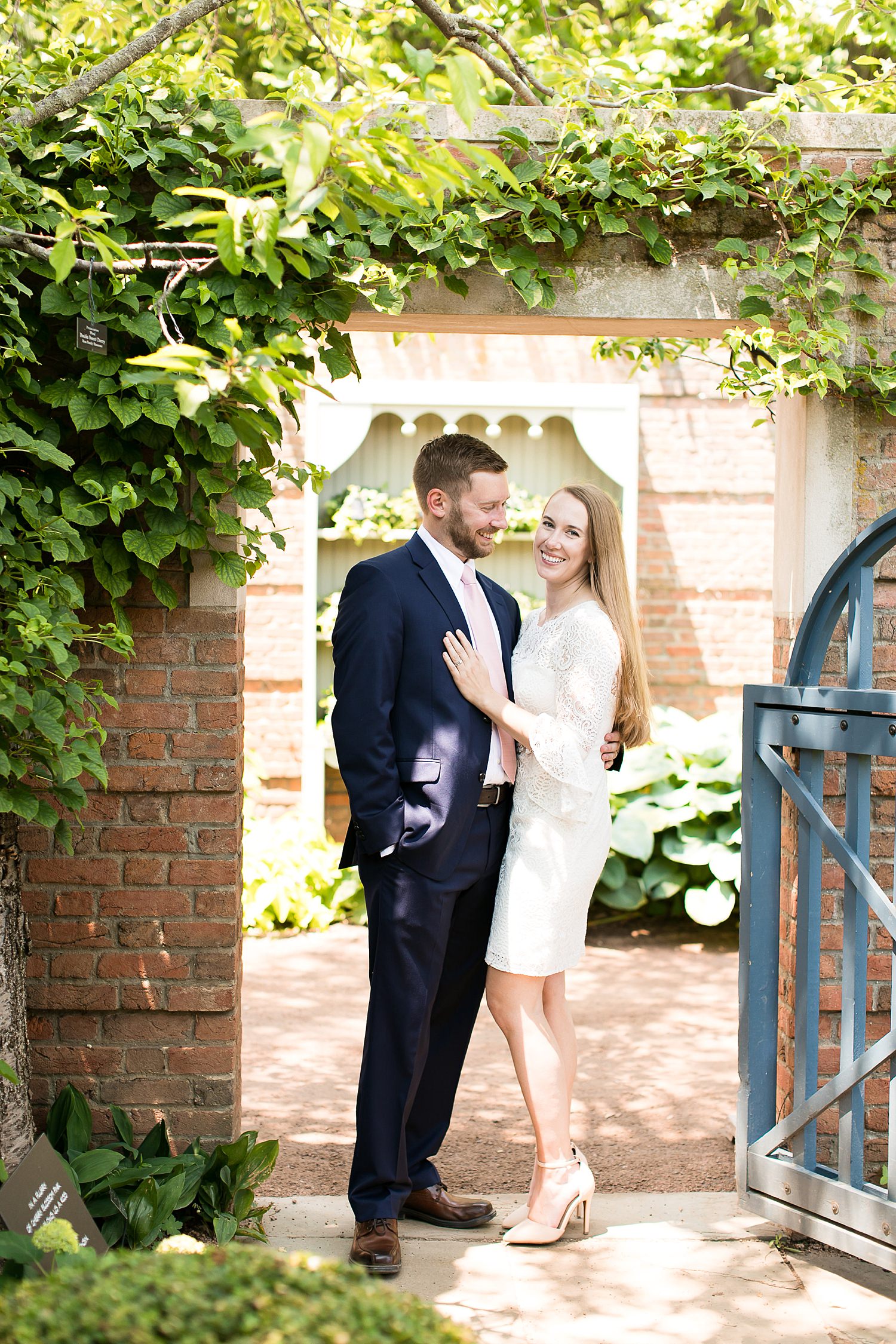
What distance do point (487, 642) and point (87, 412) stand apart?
123 centimetres

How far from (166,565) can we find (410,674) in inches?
28.9

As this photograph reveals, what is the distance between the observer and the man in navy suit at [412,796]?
309 centimetres

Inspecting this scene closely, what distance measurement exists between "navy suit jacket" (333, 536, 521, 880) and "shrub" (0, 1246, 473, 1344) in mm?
1453

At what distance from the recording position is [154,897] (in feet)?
10.8

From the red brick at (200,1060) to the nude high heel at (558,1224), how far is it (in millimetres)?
914

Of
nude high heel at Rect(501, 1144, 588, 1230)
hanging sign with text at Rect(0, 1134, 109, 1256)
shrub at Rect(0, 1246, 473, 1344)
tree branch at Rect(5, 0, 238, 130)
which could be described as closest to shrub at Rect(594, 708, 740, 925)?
nude high heel at Rect(501, 1144, 588, 1230)

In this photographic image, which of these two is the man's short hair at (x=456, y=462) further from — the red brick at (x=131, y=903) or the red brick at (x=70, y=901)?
the red brick at (x=70, y=901)

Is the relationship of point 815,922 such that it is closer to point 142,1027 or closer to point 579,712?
point 579,712

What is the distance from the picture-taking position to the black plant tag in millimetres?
2865

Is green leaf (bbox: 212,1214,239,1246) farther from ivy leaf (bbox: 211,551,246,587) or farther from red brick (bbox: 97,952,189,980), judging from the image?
ivy leaf (bbox: 211,551,246,587)

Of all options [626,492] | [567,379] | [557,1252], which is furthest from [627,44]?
[557,1252]

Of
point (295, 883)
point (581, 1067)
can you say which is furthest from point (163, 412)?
point (295, 883)

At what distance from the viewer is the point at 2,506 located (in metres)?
2.76

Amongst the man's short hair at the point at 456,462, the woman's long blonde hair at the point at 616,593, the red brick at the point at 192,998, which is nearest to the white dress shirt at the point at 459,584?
the man's short hair at the point at 456,462
